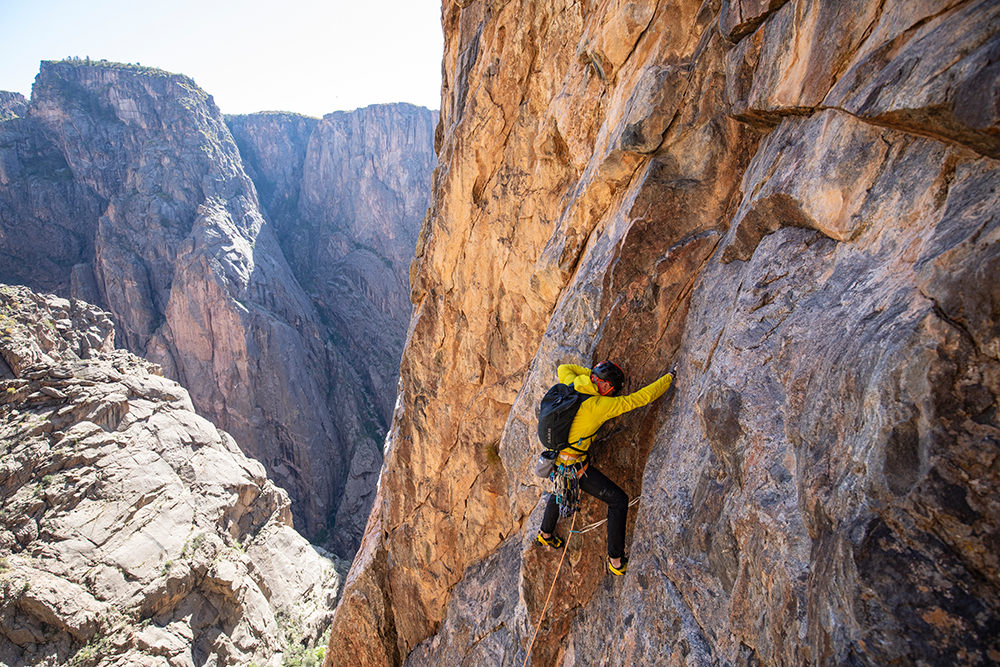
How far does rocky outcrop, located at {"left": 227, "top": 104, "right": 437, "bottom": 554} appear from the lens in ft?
188

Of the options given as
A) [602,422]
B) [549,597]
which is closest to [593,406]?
[602,422]

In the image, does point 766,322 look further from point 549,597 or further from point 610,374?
point 549,597

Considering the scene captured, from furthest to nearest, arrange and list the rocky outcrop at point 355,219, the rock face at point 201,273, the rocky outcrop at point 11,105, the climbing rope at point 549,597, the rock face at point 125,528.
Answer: the rocky outcrop at point 11,105 → the rocky outcrop at point 355,219 → the rock face at point 201,273 → the rock face at point 125,528 → the climbing rope at point 549,597

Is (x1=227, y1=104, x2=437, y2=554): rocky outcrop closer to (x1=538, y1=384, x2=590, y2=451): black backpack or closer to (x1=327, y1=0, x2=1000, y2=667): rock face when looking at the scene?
(x1=327, y1=0, x2=1000, y2=667): rock face

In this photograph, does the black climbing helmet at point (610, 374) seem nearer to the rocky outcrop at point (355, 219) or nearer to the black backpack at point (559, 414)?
the black backpack at point (559, 414)

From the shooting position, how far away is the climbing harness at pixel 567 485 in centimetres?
525

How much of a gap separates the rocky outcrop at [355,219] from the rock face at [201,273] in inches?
13.9

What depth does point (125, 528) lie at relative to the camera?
21250mm

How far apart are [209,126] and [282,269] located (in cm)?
2148

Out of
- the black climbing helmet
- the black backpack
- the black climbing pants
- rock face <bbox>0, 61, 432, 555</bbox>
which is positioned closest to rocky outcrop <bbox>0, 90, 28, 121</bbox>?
rock face <bbox>0, 61, 432, 555</bbox>

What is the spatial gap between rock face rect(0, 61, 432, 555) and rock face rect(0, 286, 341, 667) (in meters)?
16.4

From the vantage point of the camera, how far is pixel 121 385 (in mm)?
26141

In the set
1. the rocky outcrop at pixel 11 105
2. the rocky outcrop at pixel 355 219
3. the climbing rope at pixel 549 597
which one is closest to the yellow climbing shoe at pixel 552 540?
the climbing rope at pixel 549 597

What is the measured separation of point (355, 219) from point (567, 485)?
68190 mm
